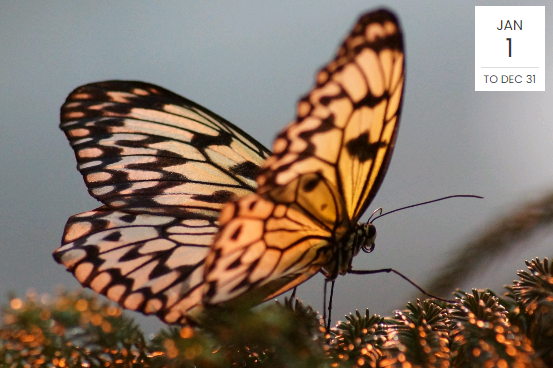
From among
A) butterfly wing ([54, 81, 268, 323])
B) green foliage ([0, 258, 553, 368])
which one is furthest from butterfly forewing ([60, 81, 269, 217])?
green foliage ([0, 258, 553, 368])

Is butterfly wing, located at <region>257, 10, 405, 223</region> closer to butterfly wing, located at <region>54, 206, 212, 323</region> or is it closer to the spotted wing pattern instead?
the spotted wing pattern

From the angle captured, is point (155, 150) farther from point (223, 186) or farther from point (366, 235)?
point (366, 235)

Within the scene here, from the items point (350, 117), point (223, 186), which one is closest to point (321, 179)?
point (350, 117)

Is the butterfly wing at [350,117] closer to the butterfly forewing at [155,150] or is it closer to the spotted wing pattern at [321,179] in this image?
the spotted wing pattern at [321,179]

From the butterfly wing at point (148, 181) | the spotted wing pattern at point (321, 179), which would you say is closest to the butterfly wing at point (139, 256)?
the butterfly wing at point (148, 181)

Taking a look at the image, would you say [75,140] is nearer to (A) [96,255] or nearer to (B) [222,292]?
(A) [96,255]

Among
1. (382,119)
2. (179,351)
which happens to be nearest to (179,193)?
(382,119)
